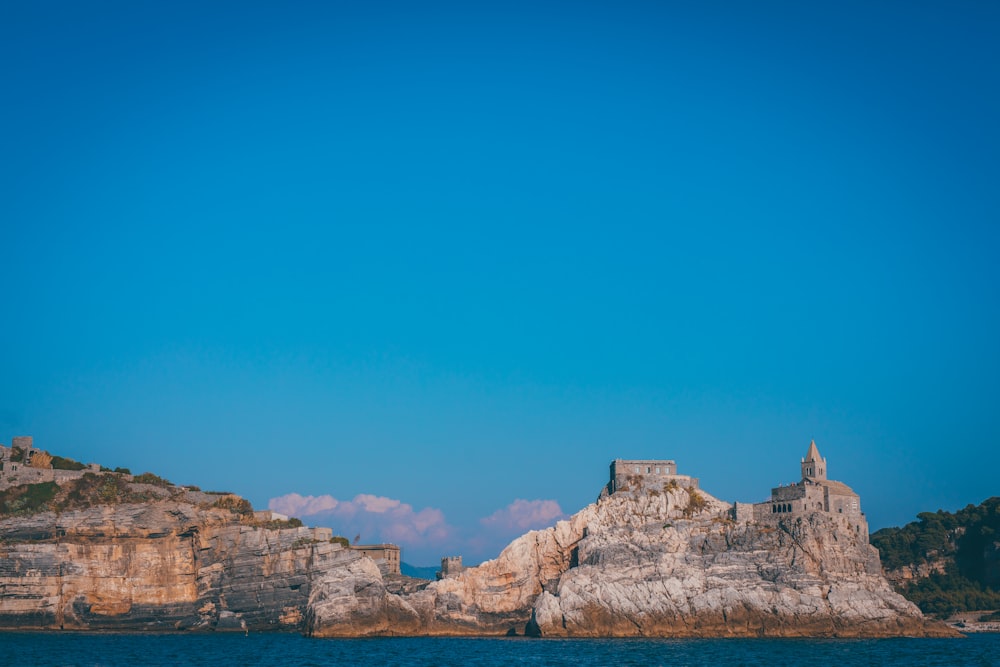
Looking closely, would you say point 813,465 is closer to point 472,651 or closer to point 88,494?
point 472,651

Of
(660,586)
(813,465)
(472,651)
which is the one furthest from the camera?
(813,465)

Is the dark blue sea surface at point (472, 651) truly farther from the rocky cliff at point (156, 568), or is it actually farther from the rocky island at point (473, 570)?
the rocky cliff at point (156, 568)

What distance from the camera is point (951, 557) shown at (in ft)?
445

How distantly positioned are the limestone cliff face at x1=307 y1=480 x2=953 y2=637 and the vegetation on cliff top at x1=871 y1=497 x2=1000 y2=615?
3335 cm

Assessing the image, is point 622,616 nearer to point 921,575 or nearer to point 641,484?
point 641,484

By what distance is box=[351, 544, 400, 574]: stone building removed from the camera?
11069 cm

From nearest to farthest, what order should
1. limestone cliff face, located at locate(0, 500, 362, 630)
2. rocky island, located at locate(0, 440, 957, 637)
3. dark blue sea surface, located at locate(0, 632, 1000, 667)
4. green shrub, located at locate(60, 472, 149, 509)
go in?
dark blue sea surface, located at locate(0, 632, 1000, 667) → rocky island, located at locate(0, 440, 957, 637) → limestone cliff face, located at locate(0, 500, 362, 630) → green shrub, located at locate(60, 472, 149, 509)

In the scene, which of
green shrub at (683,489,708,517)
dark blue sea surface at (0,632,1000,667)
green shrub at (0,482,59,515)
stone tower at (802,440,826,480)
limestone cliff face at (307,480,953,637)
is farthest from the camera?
stone tower at (802,440,826,480)

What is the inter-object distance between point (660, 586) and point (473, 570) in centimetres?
1743

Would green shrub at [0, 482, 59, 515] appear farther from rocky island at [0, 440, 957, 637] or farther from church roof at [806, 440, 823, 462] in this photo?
church roof at [806, 440, 823, 462]

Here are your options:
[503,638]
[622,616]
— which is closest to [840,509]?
[622,616]

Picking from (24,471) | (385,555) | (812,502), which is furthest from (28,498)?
(812,502)

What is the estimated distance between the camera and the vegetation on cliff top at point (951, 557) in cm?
12594

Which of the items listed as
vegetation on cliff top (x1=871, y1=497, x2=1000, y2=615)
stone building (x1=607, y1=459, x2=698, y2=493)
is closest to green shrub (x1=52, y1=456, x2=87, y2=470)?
stone building (x1=607, y1=459, x2=698, y2=493)
